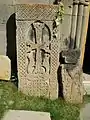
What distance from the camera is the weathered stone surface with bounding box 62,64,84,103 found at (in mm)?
4375

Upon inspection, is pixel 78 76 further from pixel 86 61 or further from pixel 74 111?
pixel 86 61

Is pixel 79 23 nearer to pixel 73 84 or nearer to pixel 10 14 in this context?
pixel 73 84

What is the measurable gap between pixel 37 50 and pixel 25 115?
97 centimetres

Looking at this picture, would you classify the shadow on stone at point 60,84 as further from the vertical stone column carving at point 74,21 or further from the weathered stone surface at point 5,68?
the weathered stone surface at point 5,68

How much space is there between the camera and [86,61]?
6266mm

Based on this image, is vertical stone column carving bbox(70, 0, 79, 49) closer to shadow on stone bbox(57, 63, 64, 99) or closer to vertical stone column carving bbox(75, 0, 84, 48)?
vertical stone column carving bbox(75, 0, 84, 48)

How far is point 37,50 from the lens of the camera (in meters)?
4.34

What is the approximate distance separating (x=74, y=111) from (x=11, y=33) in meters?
1.56

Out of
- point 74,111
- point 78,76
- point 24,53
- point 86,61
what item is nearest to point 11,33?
point 24,53

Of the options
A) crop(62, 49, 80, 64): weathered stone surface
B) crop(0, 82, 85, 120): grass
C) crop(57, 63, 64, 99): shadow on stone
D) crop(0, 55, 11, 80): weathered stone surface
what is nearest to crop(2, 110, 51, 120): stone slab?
crop(0, 82, 85, 120): grass

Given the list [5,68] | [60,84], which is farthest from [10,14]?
[60,84]

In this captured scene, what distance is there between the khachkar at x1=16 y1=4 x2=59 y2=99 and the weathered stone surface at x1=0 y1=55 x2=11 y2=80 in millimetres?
271

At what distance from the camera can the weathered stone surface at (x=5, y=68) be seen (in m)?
4.54

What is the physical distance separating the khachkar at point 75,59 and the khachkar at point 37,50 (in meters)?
0.15
